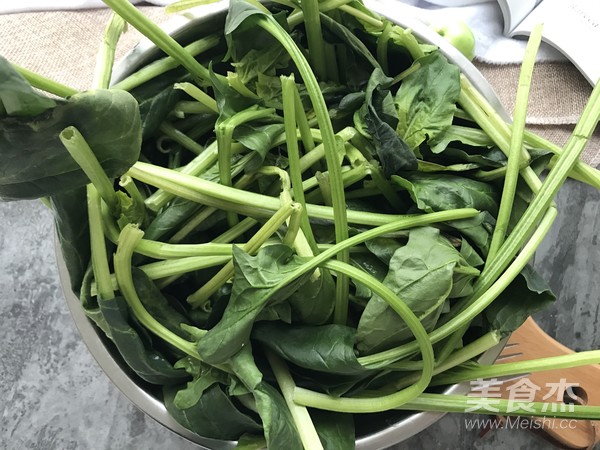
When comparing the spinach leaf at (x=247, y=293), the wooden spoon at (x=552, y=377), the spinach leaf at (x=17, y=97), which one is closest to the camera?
the spinach leaf at (x=17, y=97)

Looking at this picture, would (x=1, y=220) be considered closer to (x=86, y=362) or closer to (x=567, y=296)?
(x=86, y=362)

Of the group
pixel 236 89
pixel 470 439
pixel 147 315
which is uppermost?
pixel 236 89

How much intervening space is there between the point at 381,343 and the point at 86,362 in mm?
396

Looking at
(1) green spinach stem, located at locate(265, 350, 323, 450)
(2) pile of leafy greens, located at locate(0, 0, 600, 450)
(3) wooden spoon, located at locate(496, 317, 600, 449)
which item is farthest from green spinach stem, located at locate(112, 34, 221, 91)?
(3) wooden spoon, located at locate(496, 317, 600, 449)

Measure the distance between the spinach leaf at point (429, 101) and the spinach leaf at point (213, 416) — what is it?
235 millimetres

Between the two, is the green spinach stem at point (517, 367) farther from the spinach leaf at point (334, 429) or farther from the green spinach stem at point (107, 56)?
the green spinach stem at point (107, 56)

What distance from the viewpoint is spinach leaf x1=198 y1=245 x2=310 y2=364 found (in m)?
0.38

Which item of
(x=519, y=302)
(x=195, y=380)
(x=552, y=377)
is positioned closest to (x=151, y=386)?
(x=195, y=380)

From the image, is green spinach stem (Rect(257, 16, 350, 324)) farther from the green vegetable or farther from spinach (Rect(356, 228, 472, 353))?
the green vegetable

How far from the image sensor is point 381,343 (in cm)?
42

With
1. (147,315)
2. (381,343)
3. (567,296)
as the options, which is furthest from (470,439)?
(147,315)

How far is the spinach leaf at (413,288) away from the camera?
391mm

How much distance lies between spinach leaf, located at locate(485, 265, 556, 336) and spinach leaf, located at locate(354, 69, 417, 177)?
0.39 ft

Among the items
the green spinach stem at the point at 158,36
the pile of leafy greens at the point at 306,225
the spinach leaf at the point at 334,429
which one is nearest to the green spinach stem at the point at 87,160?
the pile of leafy greens at the point at 306,225
